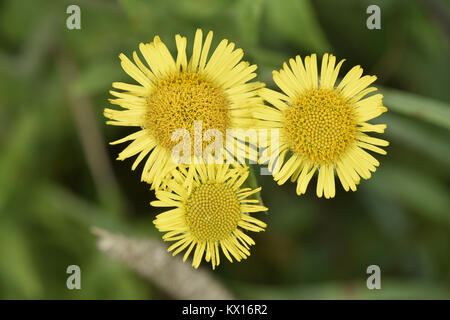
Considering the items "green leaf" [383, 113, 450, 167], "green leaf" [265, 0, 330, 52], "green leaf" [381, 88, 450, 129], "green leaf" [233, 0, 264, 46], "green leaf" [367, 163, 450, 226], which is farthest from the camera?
"green leaf" [367, 163, 450, 226]

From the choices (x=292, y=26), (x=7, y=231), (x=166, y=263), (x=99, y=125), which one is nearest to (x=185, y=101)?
(x=292, y=26)

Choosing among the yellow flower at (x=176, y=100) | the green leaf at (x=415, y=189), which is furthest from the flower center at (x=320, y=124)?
the green leaf at (x=415, y=189)

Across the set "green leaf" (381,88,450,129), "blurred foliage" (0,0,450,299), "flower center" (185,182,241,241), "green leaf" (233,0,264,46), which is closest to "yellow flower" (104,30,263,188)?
"flower center" (185,182,241,241)

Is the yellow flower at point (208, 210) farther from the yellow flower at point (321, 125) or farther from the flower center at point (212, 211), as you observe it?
the yellow flower at point (321, 125)

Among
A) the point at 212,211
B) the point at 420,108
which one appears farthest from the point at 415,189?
the point at 212,211

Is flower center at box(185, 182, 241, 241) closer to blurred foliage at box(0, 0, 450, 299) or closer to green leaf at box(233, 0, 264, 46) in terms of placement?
green leaf at box(233, 0, 264, 46)

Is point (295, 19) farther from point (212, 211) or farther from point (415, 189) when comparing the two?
point (415, 189)
